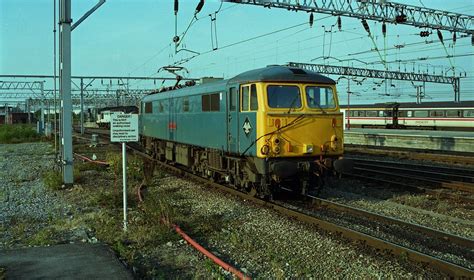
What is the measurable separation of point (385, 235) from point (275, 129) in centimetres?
335

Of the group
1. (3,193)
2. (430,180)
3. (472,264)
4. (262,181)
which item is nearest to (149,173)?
(3,193)

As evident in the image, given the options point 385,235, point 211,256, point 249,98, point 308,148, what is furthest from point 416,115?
point 211,256

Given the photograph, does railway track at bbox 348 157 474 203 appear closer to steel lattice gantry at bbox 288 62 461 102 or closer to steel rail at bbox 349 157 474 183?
steel rail at bbox 349 157 474 183

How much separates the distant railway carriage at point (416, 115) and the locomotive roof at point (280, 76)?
3208 cm

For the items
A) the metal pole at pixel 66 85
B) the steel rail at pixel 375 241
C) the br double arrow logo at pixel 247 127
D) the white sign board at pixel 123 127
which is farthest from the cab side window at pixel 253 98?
the metal pole at pixel 66 85

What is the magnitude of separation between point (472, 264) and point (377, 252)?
131 cm

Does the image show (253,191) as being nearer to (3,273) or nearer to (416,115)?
(3,273)

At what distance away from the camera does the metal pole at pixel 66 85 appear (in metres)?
13.8

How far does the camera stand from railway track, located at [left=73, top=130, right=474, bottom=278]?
654 cm

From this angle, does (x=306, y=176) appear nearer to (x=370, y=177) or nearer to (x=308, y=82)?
(x=308, y=82)

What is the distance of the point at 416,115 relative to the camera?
45.1 m

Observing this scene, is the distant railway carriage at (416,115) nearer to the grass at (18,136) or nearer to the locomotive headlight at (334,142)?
the grass at (18,136)

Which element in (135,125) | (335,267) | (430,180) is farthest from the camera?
(430,180)

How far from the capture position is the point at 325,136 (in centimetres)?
1098
